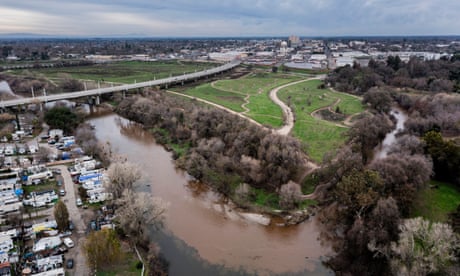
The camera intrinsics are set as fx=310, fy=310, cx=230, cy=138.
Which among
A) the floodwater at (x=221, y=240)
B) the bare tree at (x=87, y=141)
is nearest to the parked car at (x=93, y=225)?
the floodwater at (x=221, y=240)

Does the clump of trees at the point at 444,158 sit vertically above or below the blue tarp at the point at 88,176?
above

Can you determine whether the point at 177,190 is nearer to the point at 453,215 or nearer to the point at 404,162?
the point at 404,162

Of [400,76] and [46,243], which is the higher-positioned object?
[400,76]

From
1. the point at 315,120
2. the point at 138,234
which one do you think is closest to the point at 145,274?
the point at 138,234

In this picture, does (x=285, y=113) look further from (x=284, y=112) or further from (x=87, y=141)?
(x=87, y=141)

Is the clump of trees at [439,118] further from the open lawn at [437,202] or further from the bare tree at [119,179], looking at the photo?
the bare tree at [119,179]

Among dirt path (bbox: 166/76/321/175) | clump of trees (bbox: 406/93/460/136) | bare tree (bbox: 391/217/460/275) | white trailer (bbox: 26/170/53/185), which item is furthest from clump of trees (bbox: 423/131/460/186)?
white trailer (bbox: 26/170/53/185)

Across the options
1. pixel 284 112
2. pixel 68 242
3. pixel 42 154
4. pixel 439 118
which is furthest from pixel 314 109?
pixel 68 242
